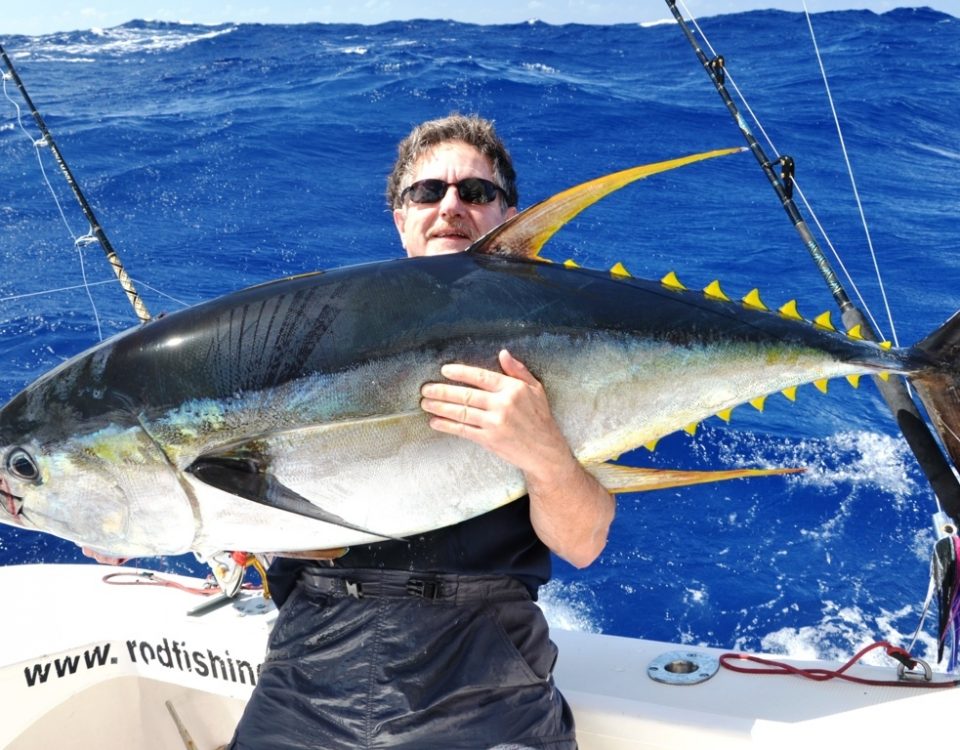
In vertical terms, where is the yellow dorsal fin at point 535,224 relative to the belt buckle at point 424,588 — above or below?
above

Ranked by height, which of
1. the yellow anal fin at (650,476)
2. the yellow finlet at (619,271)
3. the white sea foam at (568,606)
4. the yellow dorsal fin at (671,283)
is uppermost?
the yellow finlet at (619,271)

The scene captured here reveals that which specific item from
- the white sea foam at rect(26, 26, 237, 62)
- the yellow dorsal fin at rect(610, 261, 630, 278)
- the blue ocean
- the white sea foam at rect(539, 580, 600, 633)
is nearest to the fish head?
the yellow dorsal fin at rect(610, 261, 630, 278)

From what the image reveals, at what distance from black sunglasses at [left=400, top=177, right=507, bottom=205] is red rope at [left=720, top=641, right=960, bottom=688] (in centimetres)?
127

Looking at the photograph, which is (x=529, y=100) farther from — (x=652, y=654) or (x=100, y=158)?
(x=652, y=654)

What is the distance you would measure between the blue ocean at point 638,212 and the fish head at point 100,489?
2674 millimetres

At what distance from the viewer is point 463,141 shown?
87.1 inches

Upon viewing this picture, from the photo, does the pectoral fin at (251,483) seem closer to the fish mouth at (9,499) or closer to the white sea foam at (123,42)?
the fish mouth at (9,499)

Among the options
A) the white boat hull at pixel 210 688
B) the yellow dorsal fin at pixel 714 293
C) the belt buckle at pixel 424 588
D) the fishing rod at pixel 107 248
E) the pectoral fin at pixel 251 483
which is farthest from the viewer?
the fishing rod at pixel 107 248

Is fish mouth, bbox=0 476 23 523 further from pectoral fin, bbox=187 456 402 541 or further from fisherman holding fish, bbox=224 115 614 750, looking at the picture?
fisherman holding fish, bbox=224 115 614 750

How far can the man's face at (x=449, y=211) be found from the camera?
2.11 metres

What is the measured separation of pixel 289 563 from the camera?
6.19 ft

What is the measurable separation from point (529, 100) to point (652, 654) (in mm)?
13002

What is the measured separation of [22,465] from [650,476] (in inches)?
41.0

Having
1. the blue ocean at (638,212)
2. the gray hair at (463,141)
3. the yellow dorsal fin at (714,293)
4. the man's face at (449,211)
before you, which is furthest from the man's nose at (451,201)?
the blue ocean at (638,212)
